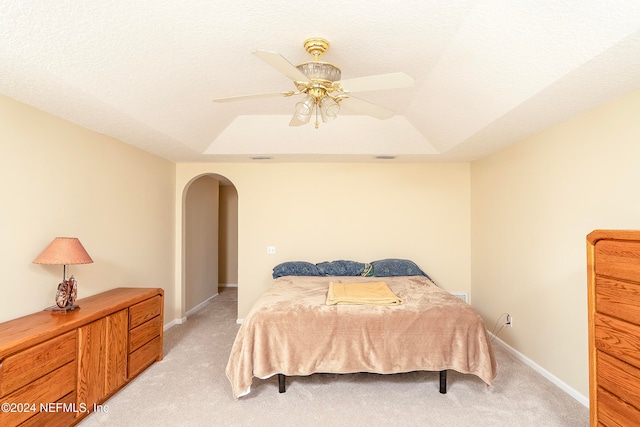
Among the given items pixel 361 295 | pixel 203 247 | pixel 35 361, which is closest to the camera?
pixel 35 361

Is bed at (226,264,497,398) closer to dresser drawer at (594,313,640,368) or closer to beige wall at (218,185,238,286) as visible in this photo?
dresser drawer at (594,313,640,368)

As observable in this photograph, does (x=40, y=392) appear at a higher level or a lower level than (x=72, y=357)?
lower

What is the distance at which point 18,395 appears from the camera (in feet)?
5.93

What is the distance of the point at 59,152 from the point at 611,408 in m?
3.89

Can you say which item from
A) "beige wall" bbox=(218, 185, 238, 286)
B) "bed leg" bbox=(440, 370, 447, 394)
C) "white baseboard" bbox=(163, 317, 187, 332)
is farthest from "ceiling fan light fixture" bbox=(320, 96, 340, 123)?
"beige wall" bbox=(218, 185, 238, 286)

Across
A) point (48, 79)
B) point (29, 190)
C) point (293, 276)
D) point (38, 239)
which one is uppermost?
point (48, 79)

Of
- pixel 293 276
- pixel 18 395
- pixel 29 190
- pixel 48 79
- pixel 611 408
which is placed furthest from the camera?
pixel 293 276

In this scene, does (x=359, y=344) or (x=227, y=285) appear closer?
(x=359, y=344)

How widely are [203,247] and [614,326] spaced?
516cm

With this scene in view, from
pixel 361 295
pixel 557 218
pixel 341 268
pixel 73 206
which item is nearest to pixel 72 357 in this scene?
pixel 73 206

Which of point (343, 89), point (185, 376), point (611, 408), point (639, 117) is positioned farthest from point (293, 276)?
point (639, 117)

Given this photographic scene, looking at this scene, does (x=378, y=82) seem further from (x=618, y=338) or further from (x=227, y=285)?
(x=227, y=285)

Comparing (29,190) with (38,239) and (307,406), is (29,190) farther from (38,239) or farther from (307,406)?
(307,406)

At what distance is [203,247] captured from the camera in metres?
Answer: 5.59
